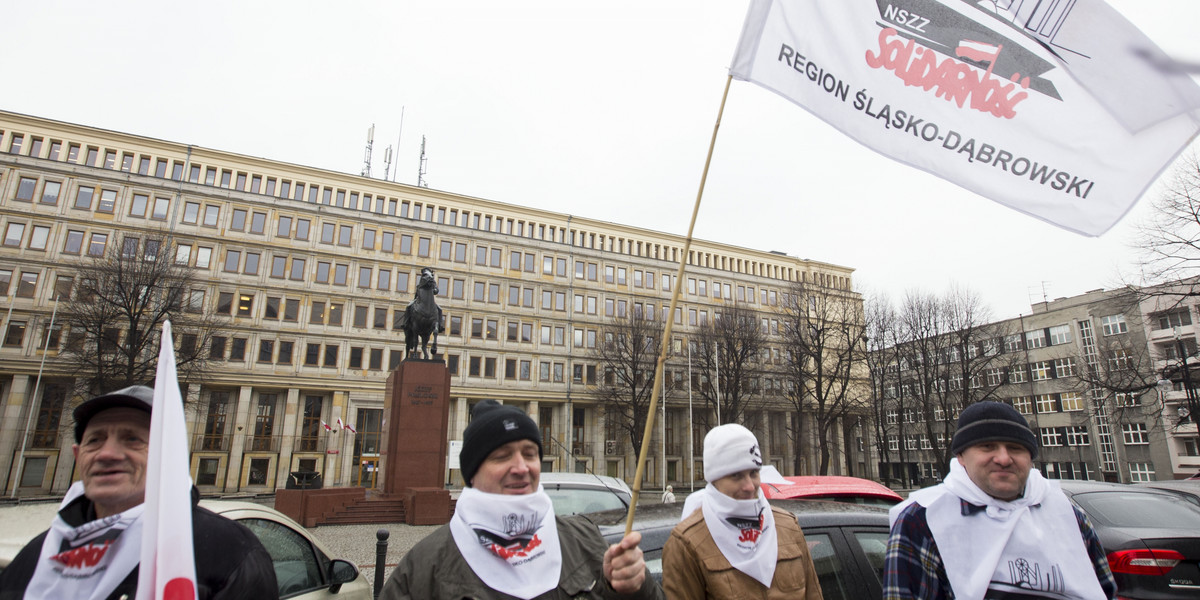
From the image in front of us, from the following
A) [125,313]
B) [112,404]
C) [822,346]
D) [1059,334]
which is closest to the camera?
[112,404]

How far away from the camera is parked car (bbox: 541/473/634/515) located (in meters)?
8.55

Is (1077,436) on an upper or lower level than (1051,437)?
upper

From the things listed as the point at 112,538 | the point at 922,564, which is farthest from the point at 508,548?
the point at 922,564

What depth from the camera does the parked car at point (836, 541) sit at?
3580 mm

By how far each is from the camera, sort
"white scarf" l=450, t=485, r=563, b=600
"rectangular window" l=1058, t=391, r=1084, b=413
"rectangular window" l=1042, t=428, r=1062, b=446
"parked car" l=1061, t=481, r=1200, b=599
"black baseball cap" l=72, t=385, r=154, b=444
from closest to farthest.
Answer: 1. "black baseball cap" l=72, t=385, r=154, b=444
2. "white scarf" l=450, t=485, r=563, b=600
3. "parked car" l=1061, t=481, r=1200, b=599
4. "rectangular window" l=1058, t=391, r=1084, b=413
5. "rectangular window" l=1042, t=428, r=1062, b=446

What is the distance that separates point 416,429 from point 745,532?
16569 millimetres

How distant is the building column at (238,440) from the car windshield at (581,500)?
4223cm

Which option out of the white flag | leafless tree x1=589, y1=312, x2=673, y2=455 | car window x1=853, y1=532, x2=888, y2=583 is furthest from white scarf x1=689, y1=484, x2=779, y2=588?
leafless tree x1=589, y1=312, x2=673, y2=455

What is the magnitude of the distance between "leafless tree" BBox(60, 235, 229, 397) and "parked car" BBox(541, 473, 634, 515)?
28597mm

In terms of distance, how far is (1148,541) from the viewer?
16.8 feet

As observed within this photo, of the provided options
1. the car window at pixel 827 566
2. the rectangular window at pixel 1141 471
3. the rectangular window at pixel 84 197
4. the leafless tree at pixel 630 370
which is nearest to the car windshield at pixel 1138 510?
the car window at pixel 827 566

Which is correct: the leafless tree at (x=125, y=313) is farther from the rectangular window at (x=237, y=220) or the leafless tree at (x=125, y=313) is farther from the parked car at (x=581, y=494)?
the parked car at (x=581, y=494)

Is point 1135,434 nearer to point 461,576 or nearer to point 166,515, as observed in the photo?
point 461,576

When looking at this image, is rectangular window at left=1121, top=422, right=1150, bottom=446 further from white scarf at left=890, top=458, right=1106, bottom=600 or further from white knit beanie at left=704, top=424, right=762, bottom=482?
white knit beanie at left=704, top=424, right=762, bottom=482
